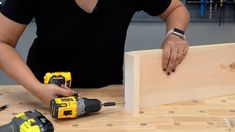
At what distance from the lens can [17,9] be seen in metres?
1.08

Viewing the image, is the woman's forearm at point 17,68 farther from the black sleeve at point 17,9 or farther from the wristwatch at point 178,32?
the wristwatch at point 178,32

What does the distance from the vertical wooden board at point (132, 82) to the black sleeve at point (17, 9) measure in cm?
35

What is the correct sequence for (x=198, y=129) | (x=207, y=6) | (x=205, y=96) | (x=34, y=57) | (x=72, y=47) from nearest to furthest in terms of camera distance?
(x=198, y=129), (x=205, y=96), (x=72, y=47), (x=34, y=57), (x=207, y=6)

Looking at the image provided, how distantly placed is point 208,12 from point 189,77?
1.08 meters

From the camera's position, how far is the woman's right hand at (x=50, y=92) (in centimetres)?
97

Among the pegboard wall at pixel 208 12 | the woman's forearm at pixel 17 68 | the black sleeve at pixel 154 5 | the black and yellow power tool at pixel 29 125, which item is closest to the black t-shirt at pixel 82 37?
the black sleeve at pixel 154 5

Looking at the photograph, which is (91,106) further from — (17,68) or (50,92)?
(17,68)

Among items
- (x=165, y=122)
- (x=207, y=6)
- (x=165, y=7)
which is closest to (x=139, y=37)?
(x=207, y=6)

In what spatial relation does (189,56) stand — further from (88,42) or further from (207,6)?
(207,6)

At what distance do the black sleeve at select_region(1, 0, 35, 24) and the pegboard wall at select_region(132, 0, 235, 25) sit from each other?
1.04 m

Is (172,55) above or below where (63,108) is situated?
above

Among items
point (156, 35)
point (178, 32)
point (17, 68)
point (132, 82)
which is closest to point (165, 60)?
point (132, 82)

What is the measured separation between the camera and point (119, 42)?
1326 mm

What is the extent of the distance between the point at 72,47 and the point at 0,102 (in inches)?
12.7
